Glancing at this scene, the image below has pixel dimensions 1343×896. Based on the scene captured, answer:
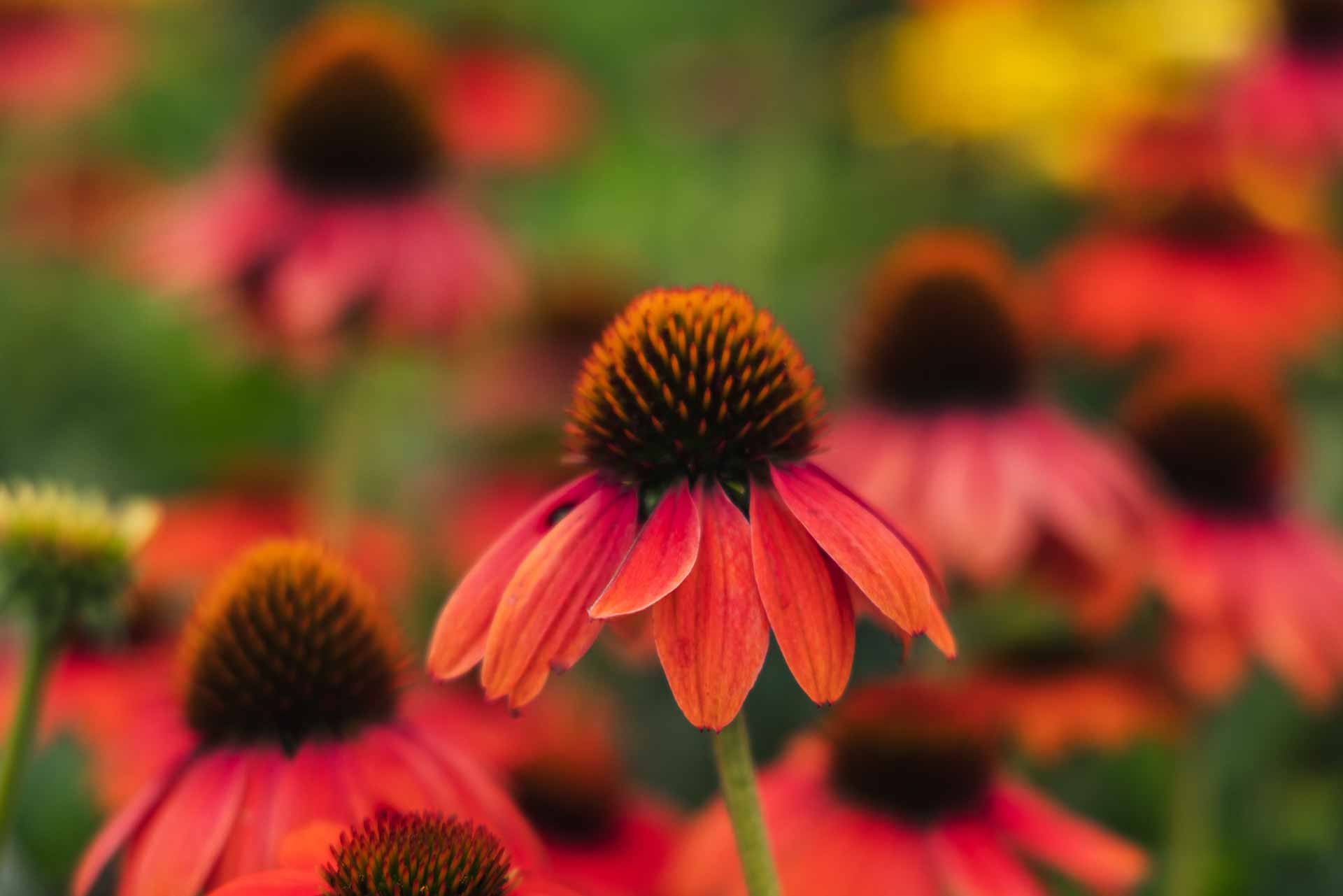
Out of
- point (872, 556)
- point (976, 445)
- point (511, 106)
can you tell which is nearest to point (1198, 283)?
point (976, 445)

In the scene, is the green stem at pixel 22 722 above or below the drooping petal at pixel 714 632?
below

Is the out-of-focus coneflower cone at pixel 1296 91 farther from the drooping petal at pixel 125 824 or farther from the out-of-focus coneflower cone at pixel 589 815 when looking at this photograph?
the drooping petal at pixel 125 824

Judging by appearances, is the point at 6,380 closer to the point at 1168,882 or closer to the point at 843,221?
the point at 843,221

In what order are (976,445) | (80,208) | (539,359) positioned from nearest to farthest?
1. (976,445)
2. (539,359)
3. (80,208)

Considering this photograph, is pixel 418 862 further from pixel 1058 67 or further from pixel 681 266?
pixel 681 266

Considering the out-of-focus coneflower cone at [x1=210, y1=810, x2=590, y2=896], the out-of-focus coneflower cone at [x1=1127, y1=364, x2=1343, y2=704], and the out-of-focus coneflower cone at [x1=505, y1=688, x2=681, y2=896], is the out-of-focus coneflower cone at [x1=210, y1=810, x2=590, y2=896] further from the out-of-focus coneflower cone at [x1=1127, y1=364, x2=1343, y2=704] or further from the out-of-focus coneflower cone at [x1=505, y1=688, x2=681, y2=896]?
the out-of-focus coneflower cone at [x1=1127, y1=364, x2=1343, y2=704]

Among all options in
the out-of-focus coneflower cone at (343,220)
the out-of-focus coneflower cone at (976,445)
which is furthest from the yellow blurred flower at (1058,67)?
the out-of-focus coneflower cone at (343,220)
